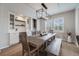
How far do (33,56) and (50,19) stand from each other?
3.42 ft

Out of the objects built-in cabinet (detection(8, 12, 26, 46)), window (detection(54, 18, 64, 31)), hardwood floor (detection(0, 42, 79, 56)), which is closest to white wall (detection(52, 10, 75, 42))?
window (detection(54, 18, 64, 31))

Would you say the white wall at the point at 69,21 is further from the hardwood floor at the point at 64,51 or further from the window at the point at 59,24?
the hardwood floor at the point at 64,51

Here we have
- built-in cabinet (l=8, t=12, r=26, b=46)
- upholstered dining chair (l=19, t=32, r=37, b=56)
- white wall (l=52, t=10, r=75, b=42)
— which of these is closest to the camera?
upholstered dining chair (l=19, t=32, r=37, b=56)

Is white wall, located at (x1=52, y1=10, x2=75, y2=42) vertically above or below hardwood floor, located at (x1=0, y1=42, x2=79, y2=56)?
above

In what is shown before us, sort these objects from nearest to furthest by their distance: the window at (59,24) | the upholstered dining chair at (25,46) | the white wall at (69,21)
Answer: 1. the upholstered dining chair at (25,46)
2. the white wall at (69,21)
3. the window at (59,24)

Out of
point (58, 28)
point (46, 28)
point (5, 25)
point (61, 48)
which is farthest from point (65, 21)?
point (5, 25)

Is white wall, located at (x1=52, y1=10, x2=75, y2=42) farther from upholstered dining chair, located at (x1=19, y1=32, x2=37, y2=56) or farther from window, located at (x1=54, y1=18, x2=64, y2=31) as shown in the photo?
upholstered dining chair, located at (x1=19, y1=32, x2=37, y2=56)

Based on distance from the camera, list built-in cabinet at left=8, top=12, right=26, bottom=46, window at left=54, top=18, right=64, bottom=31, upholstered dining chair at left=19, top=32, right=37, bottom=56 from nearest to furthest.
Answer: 1. upholstered dining chair at left=19, top=32, right=37, bottom=56
2. window at left=54, top=18, right=64, bottom=31
3. built-in cabinet at left=8, top=12, right=26, bottom=46

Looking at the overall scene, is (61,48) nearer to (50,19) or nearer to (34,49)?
(34,49)

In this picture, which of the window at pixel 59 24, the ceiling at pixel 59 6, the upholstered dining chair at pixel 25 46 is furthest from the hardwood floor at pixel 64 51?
the ceiling at pixel 59 6

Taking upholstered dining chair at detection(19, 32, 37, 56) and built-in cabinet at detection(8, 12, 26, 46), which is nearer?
upholstered dining chair at detection(19, 32, 37, 56)

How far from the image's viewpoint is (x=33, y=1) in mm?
1609

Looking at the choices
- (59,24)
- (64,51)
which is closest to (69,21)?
(59,24)

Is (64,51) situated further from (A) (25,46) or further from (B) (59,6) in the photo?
(B) (59,6)
